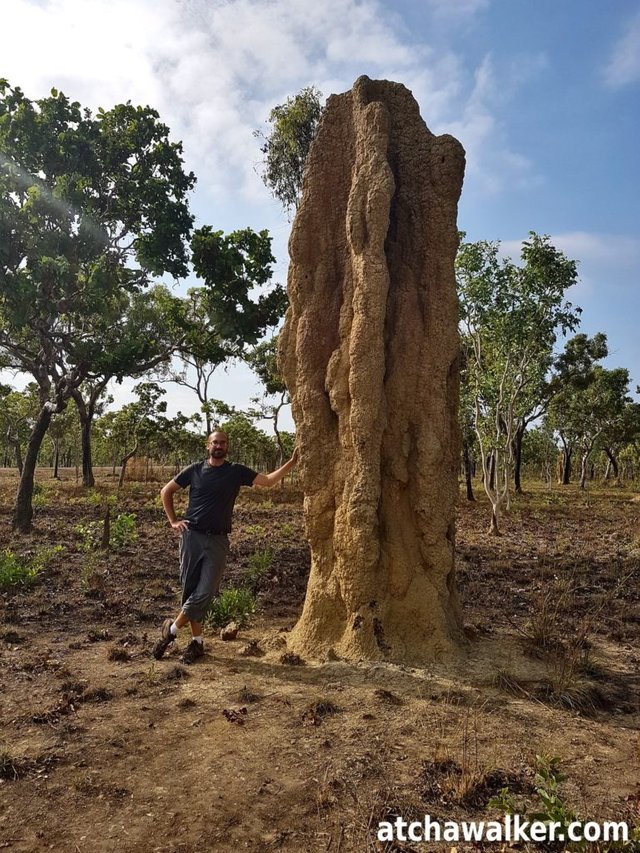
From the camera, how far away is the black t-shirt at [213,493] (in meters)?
5.46

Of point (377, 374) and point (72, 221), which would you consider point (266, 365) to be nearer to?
point (72, 221)

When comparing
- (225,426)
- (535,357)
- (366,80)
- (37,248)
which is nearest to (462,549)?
(535,357)

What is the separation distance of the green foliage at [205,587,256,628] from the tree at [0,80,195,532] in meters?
7.40

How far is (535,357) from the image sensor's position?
16.5 m

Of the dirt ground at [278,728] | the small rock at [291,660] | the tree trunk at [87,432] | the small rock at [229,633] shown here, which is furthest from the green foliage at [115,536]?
the tree trunk at [87,432]

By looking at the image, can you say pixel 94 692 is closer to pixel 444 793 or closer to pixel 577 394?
pixel 444 793

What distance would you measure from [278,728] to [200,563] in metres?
1.89

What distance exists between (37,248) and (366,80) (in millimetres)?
8102

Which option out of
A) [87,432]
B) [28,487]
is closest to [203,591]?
[28,487]

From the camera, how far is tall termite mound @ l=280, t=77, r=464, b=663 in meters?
5.30

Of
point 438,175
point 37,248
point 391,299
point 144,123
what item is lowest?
point 391,299

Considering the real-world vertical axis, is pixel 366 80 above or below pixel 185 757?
above

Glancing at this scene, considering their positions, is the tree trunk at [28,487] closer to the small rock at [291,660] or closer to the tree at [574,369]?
the small rock at [291,660]

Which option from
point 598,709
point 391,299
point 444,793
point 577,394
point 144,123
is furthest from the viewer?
point 577,394
